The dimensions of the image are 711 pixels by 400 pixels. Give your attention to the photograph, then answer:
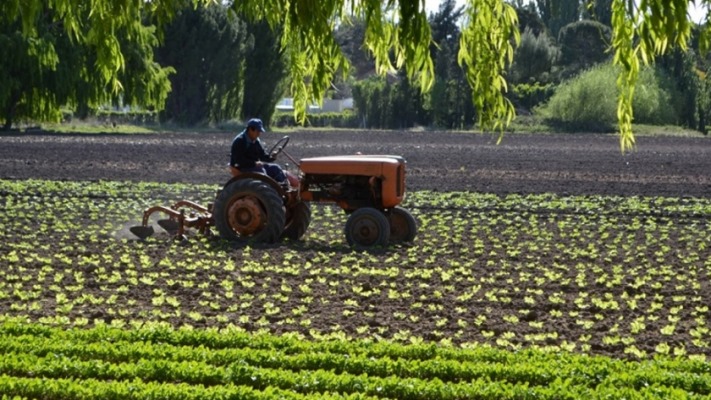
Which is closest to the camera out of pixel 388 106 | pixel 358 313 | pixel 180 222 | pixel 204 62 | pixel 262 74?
pixel 358 313

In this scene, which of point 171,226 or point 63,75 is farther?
point 63,75

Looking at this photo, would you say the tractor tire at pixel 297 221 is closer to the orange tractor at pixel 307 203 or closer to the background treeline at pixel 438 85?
the orange tractor at pixel 307 203

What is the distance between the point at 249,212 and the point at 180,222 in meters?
0.98

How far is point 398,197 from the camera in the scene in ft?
49.1

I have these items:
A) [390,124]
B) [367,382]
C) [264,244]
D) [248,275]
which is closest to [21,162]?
[264,244]

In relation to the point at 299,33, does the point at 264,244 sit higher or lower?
lower

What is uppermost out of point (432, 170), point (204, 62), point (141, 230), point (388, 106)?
point (204, 62)

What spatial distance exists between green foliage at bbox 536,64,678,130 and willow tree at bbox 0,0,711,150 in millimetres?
65023

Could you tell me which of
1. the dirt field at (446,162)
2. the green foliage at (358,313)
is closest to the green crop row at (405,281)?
the green foliage at (358,313)

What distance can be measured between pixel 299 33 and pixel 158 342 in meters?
3.55

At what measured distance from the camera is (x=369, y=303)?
36.0 feet

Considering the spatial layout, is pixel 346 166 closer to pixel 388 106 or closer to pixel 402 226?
pixel 402 226

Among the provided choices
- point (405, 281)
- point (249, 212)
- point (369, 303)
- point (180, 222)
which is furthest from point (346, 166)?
point (369, 303)

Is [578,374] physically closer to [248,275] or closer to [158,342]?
[158,342]
